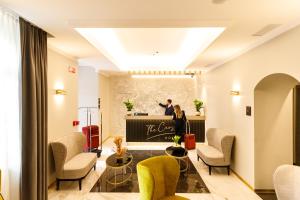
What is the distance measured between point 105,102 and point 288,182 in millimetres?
7594

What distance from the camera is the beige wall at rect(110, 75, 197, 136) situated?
9852 millimetres

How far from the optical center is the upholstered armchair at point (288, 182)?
229cm

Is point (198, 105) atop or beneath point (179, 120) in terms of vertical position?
atop

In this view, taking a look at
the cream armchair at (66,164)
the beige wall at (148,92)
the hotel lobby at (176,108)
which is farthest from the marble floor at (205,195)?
the beige wall at (148,92)

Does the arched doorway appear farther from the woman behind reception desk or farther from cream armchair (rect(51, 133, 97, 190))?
cream armchair (rect(51, 133, 97, 190))

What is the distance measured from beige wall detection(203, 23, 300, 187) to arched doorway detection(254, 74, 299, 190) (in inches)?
4.4

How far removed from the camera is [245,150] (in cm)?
458

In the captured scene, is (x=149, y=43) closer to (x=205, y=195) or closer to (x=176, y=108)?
(x=176, y=108)

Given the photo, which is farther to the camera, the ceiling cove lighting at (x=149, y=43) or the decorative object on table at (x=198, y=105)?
the decorative object on table at (x=198, y=105)

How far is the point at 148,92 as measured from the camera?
9891 millimetres

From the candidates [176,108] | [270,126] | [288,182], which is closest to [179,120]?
[176,108]

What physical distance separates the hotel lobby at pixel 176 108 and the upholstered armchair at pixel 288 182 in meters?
0.01

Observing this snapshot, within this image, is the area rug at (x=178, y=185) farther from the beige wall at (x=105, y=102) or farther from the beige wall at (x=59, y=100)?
the beige wall at (x=105, y=102)

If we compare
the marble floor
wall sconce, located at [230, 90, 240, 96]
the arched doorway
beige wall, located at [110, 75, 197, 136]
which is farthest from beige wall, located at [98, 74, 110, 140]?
the arched doorway
